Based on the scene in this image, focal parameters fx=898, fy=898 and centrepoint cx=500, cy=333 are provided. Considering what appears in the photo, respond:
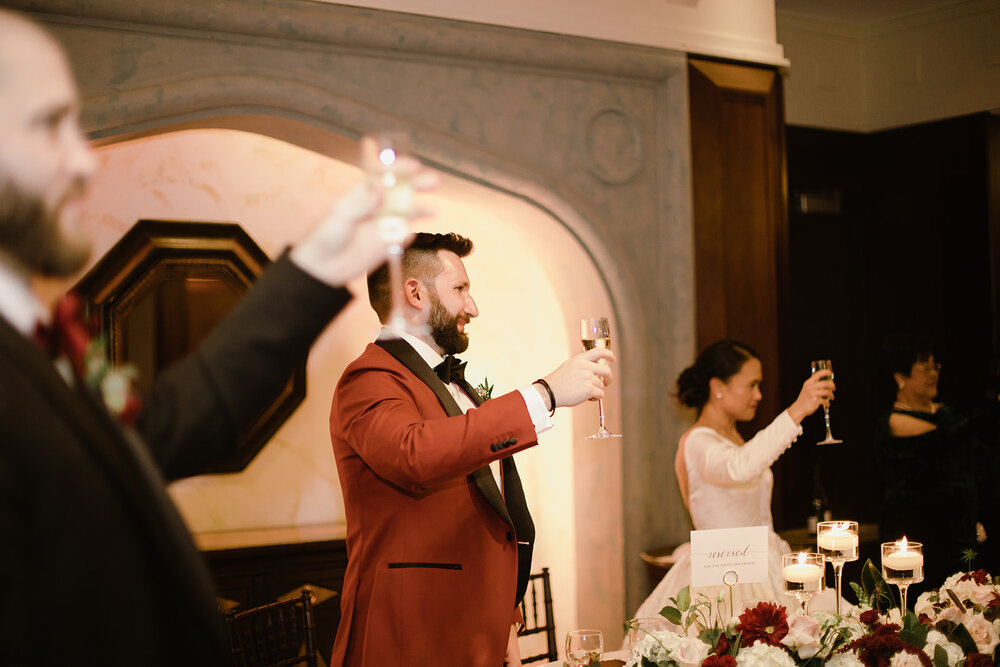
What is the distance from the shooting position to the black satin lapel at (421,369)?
2.18 m

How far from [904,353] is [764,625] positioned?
9.55ft

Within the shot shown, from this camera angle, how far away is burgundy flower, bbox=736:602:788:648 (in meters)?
1.58

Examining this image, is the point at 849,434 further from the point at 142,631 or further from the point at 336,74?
the point at 142,631

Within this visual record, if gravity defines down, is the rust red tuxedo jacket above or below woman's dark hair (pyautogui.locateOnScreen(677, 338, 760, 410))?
below

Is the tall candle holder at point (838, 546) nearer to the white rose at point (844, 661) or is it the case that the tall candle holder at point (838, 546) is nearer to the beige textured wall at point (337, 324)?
the white rose at point (844, 661)

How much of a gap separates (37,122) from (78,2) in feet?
7.59

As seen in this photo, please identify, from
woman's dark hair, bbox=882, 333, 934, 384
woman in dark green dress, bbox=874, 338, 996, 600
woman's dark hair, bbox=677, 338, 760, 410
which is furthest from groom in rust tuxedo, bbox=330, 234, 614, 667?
woman's dark hair, bbox=882, 333, 934, 384

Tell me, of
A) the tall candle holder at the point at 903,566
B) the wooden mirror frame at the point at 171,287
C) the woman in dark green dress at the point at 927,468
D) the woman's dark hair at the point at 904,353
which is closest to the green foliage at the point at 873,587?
the tall candle holder at the point at 903,566

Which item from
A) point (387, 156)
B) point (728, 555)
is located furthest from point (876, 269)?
point (387, 156)

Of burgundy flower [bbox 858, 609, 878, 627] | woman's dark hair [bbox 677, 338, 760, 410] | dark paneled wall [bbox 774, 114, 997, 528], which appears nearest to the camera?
burgundy flower [bbox 858, 609, 878, 627]

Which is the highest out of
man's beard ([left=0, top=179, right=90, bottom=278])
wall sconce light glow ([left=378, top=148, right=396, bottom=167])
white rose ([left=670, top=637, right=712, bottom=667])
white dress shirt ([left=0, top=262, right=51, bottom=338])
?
wall sconce light glow ([left=378, top=148, right=396, bottom=167])

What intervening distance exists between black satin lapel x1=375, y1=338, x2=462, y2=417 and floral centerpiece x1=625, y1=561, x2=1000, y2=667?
69 centimetres

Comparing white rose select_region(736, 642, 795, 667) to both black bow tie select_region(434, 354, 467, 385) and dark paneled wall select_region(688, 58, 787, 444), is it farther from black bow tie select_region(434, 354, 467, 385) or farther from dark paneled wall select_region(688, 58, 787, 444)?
dark paneled wall select_region(688, 58, 787, 444)

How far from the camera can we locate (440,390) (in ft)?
7.20
